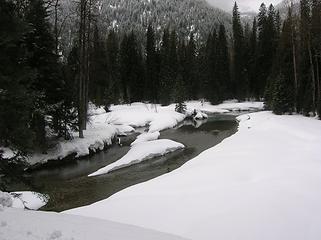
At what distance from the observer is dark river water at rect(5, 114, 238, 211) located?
14.7 m

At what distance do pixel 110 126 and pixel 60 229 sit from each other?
23527 millimetres

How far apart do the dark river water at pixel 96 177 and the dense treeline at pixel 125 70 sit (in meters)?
2.05

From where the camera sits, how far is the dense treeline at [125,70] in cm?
856

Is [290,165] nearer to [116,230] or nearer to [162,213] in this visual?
[162,213]

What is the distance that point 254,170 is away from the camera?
Answer: 14.0 meters

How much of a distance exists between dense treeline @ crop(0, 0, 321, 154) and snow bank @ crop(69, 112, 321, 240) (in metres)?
3.64

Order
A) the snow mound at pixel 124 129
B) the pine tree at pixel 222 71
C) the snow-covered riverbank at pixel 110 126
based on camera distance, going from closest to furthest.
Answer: the snow-covered riverbank at pixel 110 126
the snow mound at pixel 124 129
the pine tree at pixel 222 71

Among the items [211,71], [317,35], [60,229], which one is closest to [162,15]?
[211,71]

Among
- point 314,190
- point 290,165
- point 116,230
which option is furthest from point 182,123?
point 116,230

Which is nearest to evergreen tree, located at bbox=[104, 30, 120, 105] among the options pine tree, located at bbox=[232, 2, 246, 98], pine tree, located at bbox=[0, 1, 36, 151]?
pine tree, located at bbox=[232, 2, 246, 98]

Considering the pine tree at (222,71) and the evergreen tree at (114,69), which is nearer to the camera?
the evergreen tree at (114,69)

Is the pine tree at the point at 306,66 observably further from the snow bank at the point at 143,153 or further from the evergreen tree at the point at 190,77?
the evergreen tree at the point at 190,77

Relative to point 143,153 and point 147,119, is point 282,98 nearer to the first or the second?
point 147,119

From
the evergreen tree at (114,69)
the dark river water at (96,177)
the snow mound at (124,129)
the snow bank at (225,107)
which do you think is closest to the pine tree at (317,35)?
the dark river water at (96,177)
